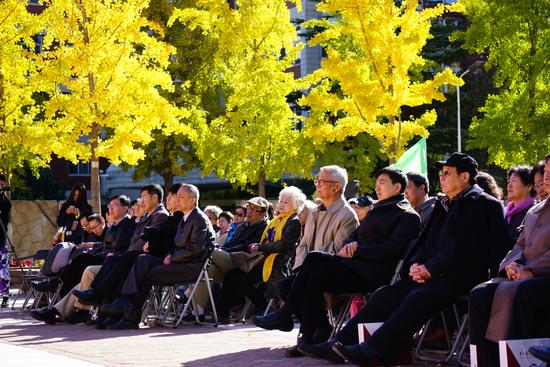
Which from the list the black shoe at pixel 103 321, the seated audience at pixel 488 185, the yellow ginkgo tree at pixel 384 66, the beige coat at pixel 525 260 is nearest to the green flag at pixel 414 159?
the black shoe at pixel 103 321

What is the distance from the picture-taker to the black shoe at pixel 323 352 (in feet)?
33.4

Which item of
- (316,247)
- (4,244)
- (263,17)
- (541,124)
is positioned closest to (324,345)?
(316,247)

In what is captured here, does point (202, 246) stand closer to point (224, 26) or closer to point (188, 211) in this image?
point (188, 211)

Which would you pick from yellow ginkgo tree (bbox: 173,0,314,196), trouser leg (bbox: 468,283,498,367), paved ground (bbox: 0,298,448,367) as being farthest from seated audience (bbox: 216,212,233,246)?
yellow ginkgo tree (bbox: 173,0,314,196)

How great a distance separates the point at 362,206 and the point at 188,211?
2540 millimetres

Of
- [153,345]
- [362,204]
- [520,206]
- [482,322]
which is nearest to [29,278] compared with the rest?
[153,345]

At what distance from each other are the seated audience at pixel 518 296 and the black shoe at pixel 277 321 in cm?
286

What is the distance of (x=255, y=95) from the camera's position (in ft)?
103

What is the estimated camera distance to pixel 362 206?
1402cm

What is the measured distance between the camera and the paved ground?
11102 mm

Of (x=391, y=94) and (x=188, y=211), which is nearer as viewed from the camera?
(x=188, y=211)

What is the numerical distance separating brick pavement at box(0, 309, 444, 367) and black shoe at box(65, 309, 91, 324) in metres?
0.23

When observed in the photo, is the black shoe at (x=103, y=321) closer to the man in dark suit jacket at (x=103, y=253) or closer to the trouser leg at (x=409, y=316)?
the man in dark suit jacket at (x=103, y=253)

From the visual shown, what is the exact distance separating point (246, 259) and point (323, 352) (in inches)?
228
